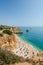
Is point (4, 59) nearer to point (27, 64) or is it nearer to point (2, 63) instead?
point (2, 63)

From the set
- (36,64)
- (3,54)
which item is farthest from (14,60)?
(36,64)

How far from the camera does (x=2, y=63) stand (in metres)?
11.0

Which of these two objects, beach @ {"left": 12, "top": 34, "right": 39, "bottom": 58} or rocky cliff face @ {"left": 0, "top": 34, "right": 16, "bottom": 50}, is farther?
rocky cliff face @ {"left": 0, "top": 34, "right": 16, "bottom": 50}

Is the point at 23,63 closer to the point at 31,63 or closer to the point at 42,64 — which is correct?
the point at 31,63

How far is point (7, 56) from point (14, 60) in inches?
31.7

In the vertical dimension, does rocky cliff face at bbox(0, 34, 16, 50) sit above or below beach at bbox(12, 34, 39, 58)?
above

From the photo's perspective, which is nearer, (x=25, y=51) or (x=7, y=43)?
(x=25, y=51)

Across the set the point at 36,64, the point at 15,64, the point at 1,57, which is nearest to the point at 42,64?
the point at 36,64

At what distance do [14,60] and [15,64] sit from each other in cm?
63

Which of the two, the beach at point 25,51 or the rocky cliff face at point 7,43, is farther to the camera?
the rocky cliff face at point 7,43

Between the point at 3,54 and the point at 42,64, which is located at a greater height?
the point at 3,54

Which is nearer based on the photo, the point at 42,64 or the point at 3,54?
the point at 42,64

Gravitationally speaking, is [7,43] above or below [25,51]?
above

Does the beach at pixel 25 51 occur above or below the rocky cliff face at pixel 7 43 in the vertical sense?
below
